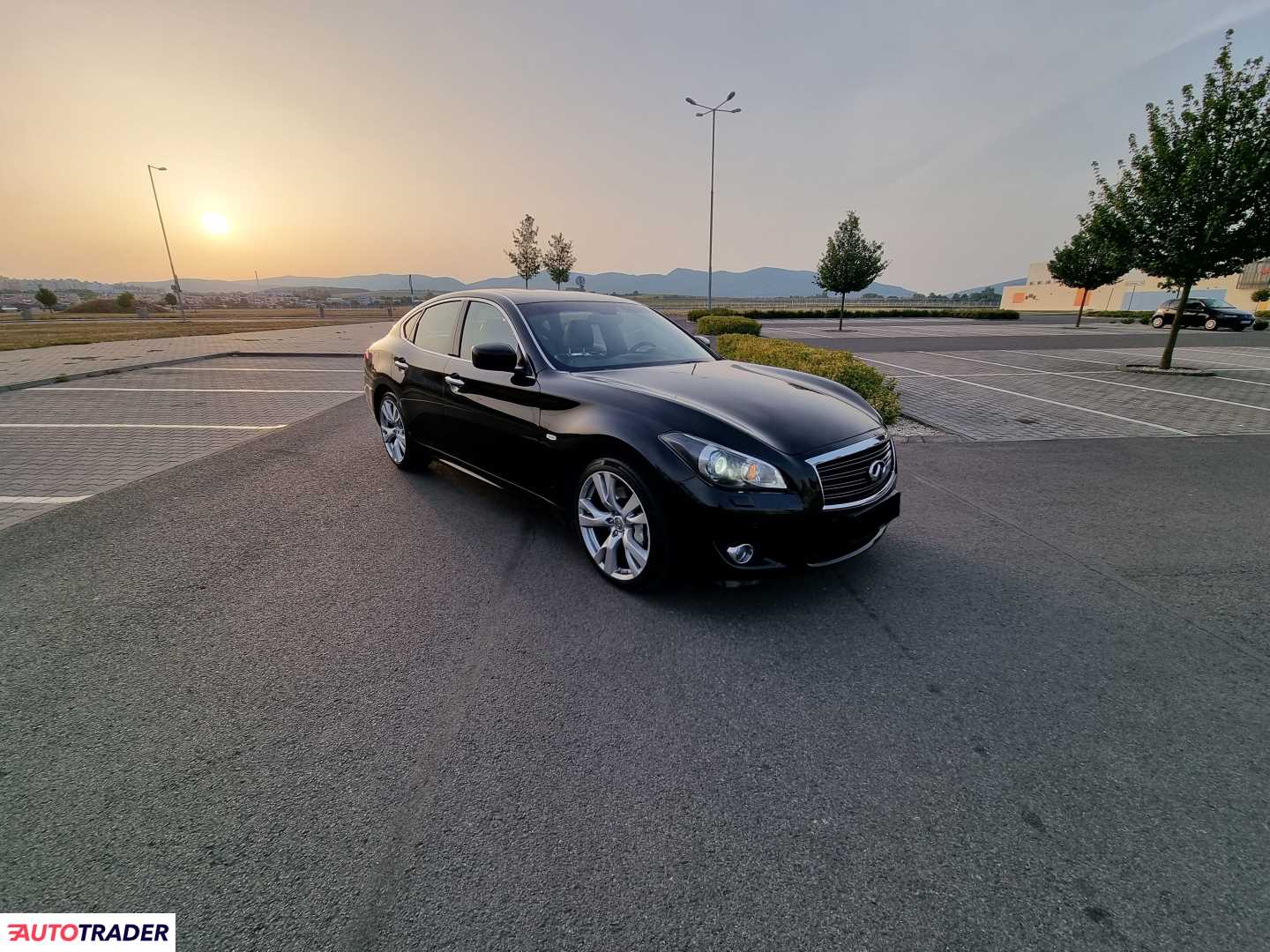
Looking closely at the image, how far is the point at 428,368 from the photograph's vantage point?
4855 millimetres

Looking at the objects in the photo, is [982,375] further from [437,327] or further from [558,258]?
[558,258]

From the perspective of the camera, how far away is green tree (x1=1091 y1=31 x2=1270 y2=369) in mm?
10555

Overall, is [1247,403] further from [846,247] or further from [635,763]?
[846,247]

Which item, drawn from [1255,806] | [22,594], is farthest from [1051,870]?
[22,594]

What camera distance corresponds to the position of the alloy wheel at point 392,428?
550 cm

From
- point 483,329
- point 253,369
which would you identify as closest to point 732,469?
point 483,329

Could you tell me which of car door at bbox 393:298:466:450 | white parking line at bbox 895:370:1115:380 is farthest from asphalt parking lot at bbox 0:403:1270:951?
white parking line at bbox 895:370:1115:380

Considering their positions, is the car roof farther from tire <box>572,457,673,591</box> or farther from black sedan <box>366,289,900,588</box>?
tire <box>572,457,673,591</box>

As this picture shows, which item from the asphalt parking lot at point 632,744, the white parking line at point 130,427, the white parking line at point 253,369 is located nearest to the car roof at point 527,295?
the asphalt parking lot at point 632,744

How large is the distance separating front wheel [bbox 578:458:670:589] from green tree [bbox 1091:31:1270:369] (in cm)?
1408

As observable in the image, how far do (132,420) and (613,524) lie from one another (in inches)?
323

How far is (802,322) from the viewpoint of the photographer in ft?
110

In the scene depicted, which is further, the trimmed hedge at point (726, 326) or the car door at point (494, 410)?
the trimmed hedge at point (726, 326)

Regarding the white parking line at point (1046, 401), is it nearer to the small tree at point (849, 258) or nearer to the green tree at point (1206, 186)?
the green tree at point (1206, 186)
